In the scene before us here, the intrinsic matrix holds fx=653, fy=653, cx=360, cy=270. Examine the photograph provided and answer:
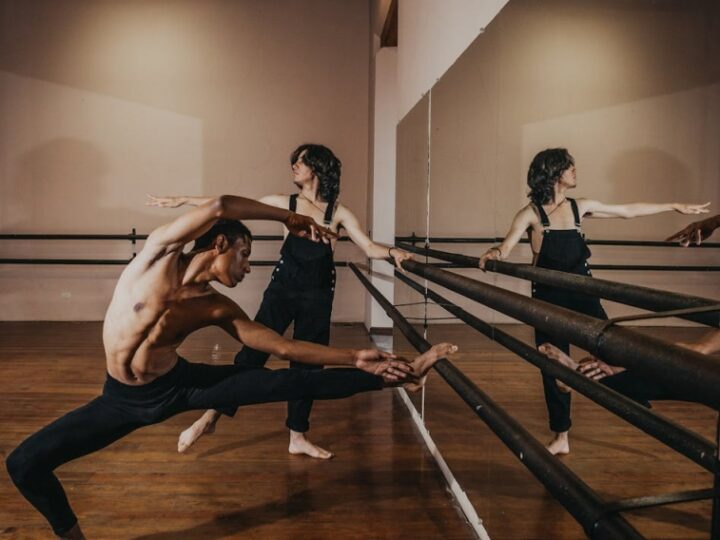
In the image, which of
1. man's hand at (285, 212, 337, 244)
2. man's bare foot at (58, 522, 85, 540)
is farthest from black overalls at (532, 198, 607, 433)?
man's bare foot at (58, 522, 85, 540)

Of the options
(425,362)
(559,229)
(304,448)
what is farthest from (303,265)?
(559,229)

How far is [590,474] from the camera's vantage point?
1170mm

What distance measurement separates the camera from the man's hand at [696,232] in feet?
2.34

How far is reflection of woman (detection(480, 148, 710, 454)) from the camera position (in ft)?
3.52

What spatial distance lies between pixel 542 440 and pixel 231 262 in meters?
1.13

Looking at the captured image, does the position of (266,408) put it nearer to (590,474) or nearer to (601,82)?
(590,474)

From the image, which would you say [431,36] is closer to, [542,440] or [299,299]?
[299,299]

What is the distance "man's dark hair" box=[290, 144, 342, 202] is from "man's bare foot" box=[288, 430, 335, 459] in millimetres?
1176

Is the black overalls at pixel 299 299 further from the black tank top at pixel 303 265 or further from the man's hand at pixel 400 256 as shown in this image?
the man's hand at pixel 400 256

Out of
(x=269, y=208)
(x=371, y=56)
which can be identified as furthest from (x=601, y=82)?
(x=371, y=56)

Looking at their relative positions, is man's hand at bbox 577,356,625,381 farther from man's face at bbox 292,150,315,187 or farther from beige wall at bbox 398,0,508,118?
man's face at bbox 292,150,315,187

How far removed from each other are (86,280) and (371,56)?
3965mm

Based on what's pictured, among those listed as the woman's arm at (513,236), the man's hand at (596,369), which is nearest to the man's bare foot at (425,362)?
the woman's arm at (513,236)

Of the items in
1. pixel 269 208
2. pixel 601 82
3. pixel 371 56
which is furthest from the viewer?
pixel 371 56
